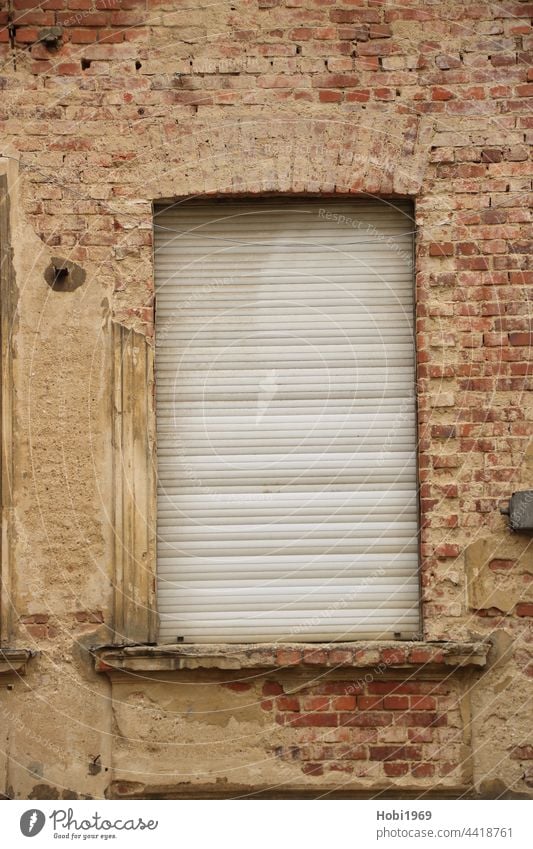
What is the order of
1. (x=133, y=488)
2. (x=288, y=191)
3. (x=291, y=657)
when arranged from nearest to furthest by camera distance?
(x=291, y=657) → (x=133, y=488) → (x=288, y=191)

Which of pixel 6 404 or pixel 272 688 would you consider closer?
pixel 272 688

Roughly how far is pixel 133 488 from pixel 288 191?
1.70m

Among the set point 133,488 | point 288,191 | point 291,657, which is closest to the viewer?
point 291,657

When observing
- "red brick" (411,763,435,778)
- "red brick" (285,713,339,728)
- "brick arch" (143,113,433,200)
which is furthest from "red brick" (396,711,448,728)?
"brick arch" (143,113,433,200)

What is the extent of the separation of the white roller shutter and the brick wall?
17 cm

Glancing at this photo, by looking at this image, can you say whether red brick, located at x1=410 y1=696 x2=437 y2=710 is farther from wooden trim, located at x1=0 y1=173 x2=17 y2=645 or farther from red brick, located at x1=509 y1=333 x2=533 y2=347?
wooden trim, located at x1=0 y1=173 x2=17 y2=645

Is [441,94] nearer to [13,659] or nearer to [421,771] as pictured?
[421,771]

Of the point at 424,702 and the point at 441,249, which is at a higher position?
the point at 441,249

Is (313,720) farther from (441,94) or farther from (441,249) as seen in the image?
(441,94)

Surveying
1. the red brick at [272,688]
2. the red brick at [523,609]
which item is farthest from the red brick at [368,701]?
the red brick at [523,609]

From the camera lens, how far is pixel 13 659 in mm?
5387

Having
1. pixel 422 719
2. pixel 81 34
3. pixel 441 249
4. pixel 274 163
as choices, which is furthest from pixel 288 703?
pixel 81 34

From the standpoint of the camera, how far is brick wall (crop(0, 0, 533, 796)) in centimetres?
548

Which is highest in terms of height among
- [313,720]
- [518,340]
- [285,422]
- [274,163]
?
[274,163]
